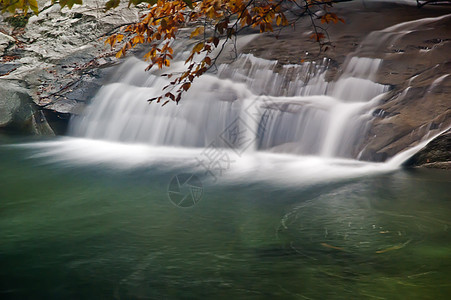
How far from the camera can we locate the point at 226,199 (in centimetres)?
610

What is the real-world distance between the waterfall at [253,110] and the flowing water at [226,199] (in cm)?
2

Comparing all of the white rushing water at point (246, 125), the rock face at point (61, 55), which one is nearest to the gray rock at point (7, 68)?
the rock face at point (61, 55)

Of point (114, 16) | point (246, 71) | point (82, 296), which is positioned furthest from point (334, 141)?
point (114, 16)

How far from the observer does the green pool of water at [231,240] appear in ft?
12.6

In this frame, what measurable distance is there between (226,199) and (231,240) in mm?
1386

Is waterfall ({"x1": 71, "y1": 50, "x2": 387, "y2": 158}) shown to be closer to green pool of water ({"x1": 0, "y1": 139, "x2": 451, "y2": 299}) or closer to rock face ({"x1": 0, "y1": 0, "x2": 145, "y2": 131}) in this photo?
rock face ({"x1": 0, "y1": 0, "x2": 145, "y2": 131})

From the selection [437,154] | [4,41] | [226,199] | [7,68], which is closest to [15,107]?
[7,68]

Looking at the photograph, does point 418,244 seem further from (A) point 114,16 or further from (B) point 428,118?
(A) point 114,16

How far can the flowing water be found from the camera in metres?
3.97

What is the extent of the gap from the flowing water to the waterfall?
2cm

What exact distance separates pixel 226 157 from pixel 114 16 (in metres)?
6.53

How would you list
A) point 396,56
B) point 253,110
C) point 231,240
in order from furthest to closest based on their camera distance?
point 253,110
point 396,56
point 231,240

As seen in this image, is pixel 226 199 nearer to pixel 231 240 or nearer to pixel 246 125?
pixel 231 240

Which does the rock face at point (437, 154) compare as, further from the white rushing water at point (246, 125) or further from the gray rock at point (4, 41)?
the gray rock at point (4, 41)
